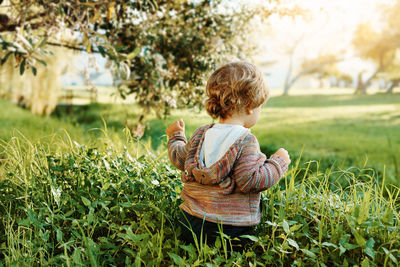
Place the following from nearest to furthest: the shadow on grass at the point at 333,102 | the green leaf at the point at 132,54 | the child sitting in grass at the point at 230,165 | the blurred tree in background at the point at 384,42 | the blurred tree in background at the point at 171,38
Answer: the child sitting in grass at the point at 230,165
the green leaf at the point at 132,54
the blurred tree in background at the point at 171,38
the shadow on grass at the point at 333,102
the blurred tree in background at the point at 384,42

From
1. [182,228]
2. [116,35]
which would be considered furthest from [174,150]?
[116,35]

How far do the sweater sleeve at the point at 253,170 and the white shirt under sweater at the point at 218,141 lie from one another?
7cm

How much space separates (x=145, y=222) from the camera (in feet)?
7.28

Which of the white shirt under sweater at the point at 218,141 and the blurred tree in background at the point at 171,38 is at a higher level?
the blurred tree in background at the point at 171,38

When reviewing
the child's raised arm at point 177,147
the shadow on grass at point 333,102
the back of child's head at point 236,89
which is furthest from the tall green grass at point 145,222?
the shadow on grass at point 333,102

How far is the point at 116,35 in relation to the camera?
4328 mm

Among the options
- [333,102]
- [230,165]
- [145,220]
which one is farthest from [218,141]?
[333,102]

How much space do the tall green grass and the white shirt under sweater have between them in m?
0.44

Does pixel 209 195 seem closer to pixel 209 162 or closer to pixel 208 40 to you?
pixel 209 162

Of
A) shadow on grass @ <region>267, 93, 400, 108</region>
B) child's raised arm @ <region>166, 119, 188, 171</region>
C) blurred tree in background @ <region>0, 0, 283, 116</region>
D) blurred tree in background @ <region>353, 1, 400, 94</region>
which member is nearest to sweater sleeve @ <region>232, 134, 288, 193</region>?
child's raised arm @ <region>166, 119, 188, 171</region>

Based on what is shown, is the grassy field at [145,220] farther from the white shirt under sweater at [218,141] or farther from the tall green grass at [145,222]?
the white shirt under sweater at [218,141]

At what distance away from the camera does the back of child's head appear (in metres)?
→ 2.07

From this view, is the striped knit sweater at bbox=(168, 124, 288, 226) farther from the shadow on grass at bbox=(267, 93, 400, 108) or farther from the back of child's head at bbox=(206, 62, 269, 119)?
the shadow on grass at bbox=(267, 93, 400, 108)

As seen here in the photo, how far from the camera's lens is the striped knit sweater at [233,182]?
1.96 metres
